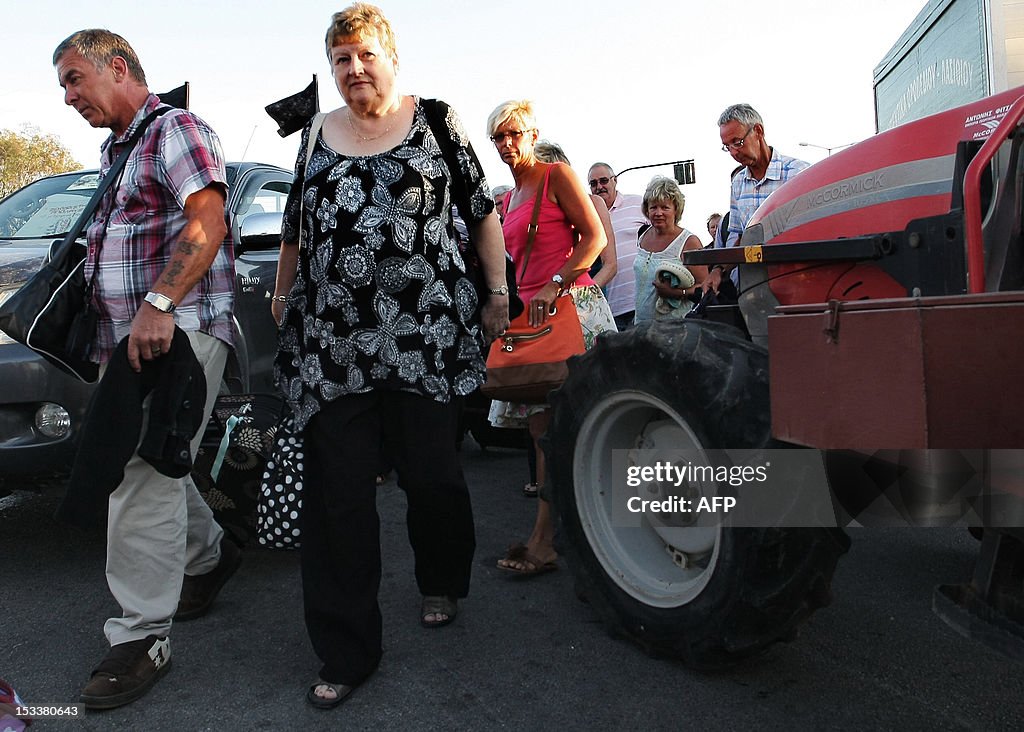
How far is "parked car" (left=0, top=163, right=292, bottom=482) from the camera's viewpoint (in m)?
3.54

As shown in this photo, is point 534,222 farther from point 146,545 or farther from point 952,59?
point 952,59

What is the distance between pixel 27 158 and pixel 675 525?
129 feet

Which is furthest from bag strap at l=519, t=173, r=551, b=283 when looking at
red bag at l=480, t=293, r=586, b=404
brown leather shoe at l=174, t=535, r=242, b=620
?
brown leather shoe at l=174, t=535, r=242, b=620

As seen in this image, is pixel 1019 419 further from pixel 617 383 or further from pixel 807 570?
pixel 617 383

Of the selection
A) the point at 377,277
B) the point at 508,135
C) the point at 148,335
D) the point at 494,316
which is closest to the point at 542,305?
the point at 494,316

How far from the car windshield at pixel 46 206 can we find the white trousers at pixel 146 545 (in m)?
2.28

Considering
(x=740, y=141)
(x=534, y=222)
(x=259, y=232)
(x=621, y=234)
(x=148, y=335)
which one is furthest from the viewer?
(x=621, y=234)

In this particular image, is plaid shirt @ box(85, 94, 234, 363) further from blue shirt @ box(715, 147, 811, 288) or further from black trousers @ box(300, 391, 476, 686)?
blue shirt @ box(715, 147, 811, 288)

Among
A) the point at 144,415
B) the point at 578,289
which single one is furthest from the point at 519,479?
the point at 144,415

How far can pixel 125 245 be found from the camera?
109 inches

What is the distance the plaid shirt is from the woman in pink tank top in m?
1.32

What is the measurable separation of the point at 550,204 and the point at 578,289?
38cm

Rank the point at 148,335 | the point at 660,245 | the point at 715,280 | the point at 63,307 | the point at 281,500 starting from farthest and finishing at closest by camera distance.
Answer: the point at 660,245 < the point at 715,280 < the point at 281,500 < the point at 63,307 < the point at 148,335

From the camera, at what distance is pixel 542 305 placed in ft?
11.5
